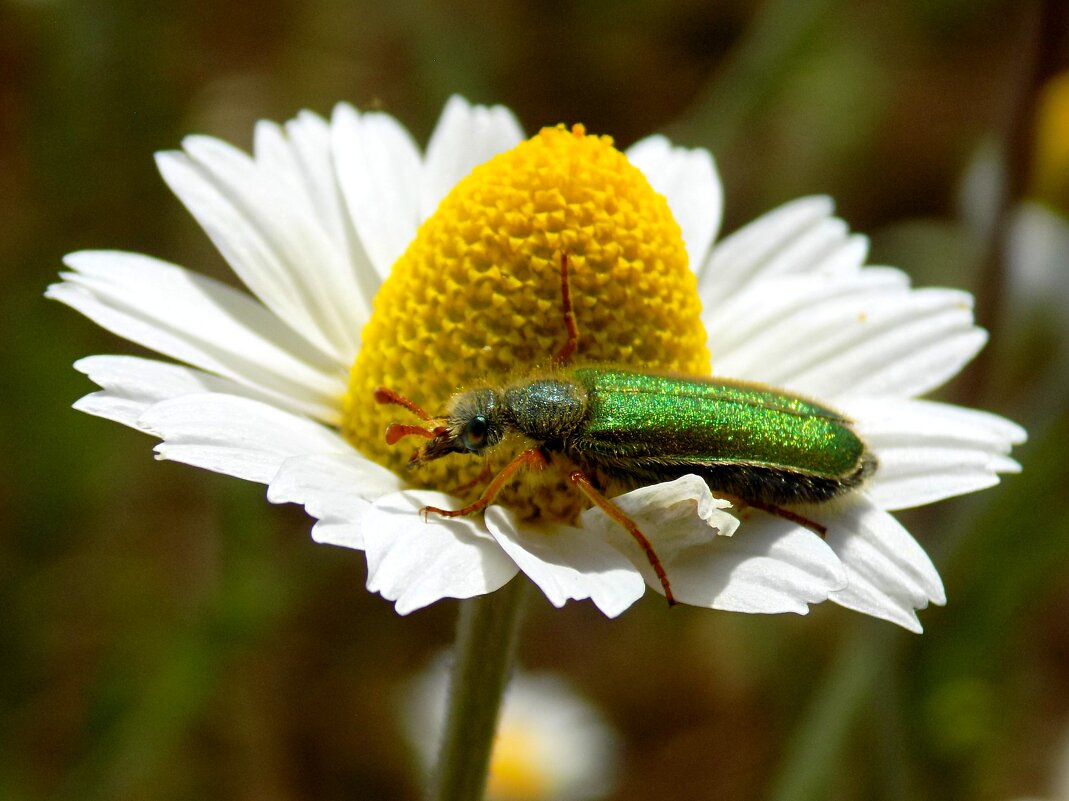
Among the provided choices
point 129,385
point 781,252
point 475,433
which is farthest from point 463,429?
point 781,252

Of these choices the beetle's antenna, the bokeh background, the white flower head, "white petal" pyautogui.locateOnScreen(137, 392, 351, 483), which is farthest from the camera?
the white flower head

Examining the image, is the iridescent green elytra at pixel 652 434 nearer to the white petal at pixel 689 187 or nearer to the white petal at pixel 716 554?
the white petal at pixel 716 554

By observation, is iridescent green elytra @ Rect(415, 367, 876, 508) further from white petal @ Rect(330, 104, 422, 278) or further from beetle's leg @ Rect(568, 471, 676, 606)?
white petal @ Rect(330, 104, 422, 278)

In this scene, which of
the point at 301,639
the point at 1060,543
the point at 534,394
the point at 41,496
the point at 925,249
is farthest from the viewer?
the point at 925,249

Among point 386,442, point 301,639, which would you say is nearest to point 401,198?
point 386,442

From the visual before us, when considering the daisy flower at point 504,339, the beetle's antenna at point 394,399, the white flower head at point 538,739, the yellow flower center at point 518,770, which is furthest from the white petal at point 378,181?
the yellow flower center at point 518,770

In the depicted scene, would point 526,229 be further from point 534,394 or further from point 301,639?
point 301,639

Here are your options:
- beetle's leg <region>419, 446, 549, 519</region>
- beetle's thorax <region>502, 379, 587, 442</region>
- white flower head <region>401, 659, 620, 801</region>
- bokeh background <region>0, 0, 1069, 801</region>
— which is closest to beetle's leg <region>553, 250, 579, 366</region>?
beetle's thorax <region>502, 379, 587, 442</region>
